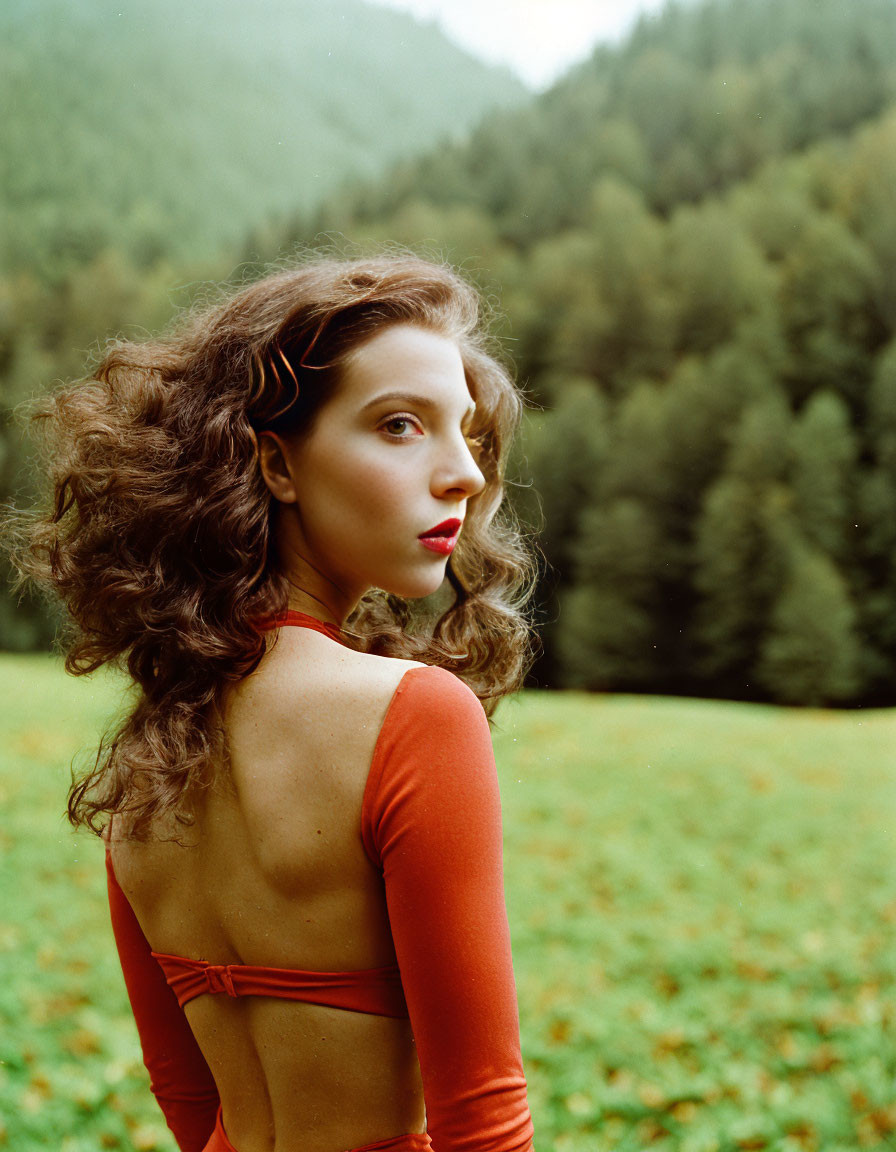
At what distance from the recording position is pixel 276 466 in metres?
0.90

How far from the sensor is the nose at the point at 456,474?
87 centimetres

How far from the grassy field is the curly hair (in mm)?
238

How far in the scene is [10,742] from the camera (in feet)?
21.1

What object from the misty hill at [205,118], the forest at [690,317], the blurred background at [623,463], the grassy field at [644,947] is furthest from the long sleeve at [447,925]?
the misty hill at [205,118]

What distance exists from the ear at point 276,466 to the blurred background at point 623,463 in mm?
2621

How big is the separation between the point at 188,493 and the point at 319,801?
0.96 feet

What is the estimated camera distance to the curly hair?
84 centimetres

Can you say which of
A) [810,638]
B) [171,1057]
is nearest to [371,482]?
[171,1057]

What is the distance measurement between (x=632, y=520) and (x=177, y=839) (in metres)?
13.4

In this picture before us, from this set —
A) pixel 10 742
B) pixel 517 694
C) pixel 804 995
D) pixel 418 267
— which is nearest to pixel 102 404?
pixel 418 267

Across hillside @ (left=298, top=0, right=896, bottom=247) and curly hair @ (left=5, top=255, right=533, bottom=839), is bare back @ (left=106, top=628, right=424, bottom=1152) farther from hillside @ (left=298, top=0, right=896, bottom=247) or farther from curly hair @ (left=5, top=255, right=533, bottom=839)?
hillside @ (left=298, top=0, right=896, bottom=247)

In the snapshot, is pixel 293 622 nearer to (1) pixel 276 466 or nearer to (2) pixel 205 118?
(1) pixel 276 466

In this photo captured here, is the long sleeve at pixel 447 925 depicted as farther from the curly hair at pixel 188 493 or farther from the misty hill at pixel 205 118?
the misty hill at pixel 205 118

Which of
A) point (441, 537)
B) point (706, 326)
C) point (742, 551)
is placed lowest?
point (742, 551)
